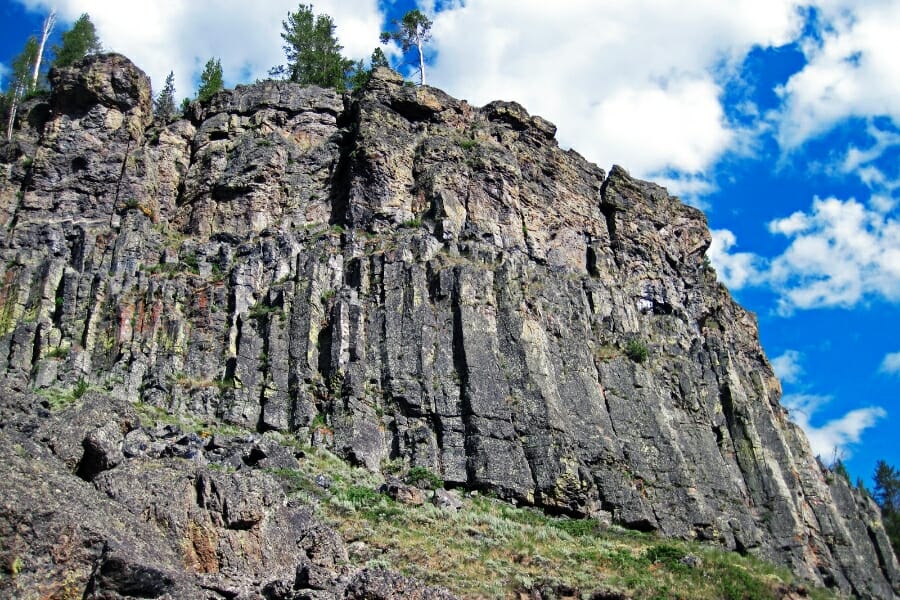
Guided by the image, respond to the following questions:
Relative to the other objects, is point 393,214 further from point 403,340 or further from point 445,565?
point 445,565

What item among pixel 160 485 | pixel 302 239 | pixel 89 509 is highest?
pixel 302 239

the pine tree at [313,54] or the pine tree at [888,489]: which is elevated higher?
the pine tree at [313,54]

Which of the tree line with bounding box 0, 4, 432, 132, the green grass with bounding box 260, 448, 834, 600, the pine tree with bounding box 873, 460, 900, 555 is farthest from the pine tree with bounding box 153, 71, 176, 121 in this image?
the pine tree with bounding box 873, 460, 900, 555

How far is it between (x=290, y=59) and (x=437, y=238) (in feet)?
90.6

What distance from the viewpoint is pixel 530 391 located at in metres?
42.9

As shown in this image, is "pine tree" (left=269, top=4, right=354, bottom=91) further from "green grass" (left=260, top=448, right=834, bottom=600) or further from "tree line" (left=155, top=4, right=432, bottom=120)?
"green grass" (left=260, top=448, right=834, bottom=600)

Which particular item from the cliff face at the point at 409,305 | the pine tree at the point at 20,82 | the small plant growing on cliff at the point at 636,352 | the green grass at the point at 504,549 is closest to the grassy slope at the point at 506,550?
the green grass at the point at 504,549

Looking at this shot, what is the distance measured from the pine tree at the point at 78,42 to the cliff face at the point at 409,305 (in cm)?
1187

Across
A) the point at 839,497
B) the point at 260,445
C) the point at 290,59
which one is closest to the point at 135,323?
the point at 260,445

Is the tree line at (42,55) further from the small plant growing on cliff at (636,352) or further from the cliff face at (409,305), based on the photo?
the small plant growing on cliff at (636,352)

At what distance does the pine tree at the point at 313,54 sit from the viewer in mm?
69125

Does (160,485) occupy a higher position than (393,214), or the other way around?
(393,214)

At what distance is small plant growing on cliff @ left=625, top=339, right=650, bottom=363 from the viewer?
49606 mm

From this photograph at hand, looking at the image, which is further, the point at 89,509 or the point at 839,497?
the point at 839,497
